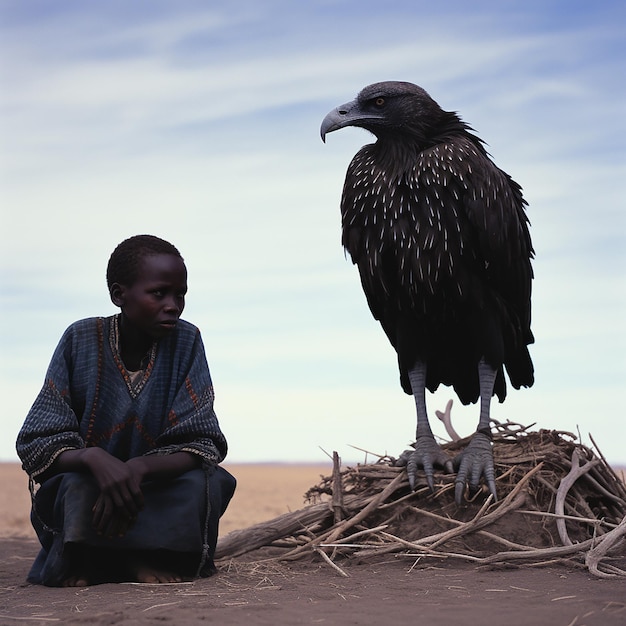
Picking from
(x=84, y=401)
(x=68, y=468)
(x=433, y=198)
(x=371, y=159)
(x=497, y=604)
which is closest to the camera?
(x=497, y=604)

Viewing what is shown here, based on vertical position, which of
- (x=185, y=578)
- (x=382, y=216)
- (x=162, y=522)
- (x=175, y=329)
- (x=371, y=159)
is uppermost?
(x=371, y=159)

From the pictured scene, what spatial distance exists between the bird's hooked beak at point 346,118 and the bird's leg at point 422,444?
4.67 feet

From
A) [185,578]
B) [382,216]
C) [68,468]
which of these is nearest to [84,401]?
[68,468]

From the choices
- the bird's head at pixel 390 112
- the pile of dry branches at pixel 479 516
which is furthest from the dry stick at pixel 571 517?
the bird's head at pixel 390 112

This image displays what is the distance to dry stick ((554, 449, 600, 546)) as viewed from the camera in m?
4.46

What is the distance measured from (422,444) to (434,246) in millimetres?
1084

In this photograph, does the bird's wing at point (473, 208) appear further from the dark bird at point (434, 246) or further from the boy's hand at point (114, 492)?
the boy's hand at point (114, 492)

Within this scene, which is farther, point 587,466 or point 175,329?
point 587,466

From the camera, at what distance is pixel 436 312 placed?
4.94 meters

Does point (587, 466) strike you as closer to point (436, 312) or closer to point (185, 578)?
point (436, 312)

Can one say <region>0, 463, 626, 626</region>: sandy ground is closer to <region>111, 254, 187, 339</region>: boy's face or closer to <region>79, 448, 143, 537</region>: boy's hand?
<region>79, 448, 143, 537</region>: boy's hand

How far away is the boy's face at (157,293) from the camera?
3920mm

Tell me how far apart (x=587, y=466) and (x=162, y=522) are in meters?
2.43

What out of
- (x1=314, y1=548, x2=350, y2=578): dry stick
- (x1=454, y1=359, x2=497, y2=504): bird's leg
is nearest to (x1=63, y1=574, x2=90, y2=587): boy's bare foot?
(x1=314, y1=548, x2=350, y2=578): dry stick
